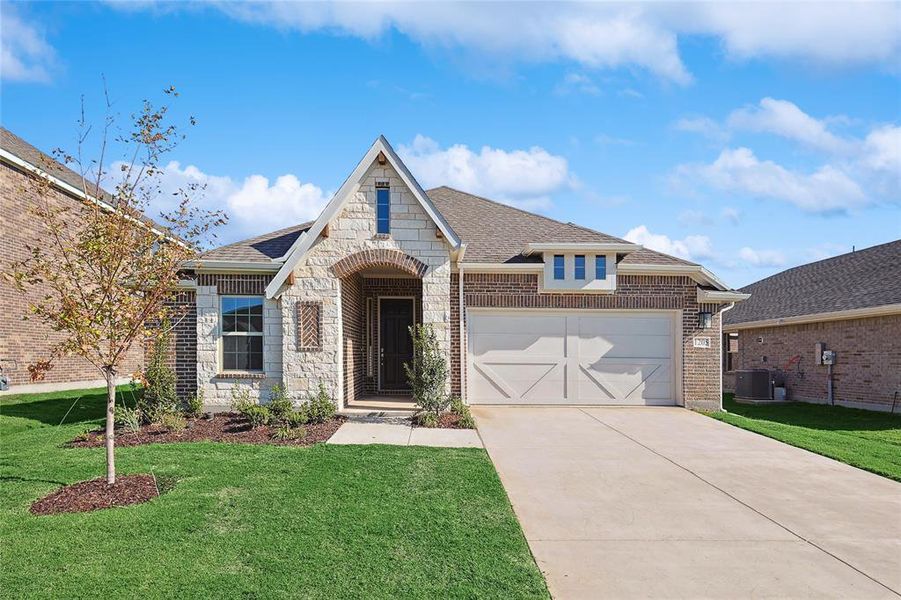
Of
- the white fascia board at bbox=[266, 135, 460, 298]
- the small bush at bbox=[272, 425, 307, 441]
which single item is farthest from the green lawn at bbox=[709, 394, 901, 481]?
the small bush at bbox=[272, 425, 307, 441]

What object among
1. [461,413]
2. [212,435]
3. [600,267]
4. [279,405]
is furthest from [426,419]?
[600,267]

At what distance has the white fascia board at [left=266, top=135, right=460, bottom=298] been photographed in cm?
1153

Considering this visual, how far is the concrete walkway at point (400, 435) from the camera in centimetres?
939

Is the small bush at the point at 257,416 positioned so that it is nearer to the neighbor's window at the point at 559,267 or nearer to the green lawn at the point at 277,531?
the green lawn at the point at 277,531

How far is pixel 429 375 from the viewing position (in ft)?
37.0

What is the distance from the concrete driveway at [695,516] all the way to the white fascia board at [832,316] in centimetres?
700

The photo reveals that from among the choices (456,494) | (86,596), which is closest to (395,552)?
(456,494)

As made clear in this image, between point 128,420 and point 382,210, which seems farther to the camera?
point 382,210

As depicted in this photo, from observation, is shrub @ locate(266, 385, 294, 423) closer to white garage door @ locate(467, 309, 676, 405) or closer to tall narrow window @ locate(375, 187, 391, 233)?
tall narrow window @ locate(375, 187, 391, 233)

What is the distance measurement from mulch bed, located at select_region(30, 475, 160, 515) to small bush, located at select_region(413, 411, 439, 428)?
496 centimetres

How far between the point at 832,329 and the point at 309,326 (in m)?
15.3

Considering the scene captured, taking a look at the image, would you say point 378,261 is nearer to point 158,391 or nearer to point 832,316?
point 158,391

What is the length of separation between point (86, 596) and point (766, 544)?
231 inches

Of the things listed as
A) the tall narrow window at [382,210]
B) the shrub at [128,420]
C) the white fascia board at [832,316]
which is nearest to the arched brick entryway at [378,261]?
the tall narrow window at [382,210]
